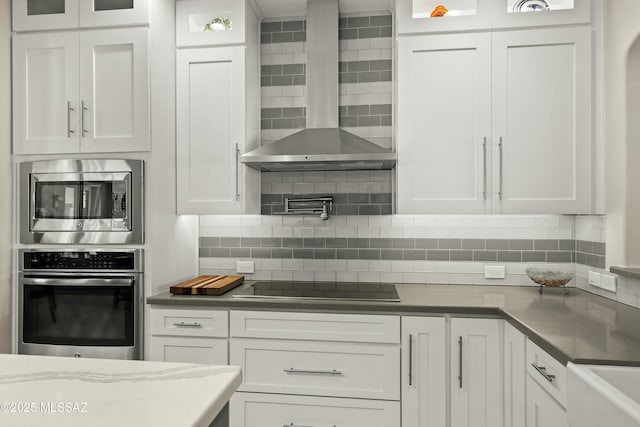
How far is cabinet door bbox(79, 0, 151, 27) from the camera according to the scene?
2254 millimetres

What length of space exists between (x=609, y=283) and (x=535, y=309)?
0.54 m

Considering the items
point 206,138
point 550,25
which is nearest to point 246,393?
point 206,138

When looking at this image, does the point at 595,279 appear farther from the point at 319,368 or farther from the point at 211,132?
the point at 211,132

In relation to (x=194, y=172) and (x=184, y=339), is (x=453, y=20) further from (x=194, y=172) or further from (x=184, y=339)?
(x=184, y=339)

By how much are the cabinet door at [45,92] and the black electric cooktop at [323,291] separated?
4.39ft

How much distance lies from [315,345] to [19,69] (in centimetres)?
228

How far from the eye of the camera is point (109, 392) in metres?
0.78

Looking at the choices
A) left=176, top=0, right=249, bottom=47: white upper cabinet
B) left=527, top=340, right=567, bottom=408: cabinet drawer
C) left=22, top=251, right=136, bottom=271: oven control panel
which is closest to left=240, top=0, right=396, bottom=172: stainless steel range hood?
left=176, top=0, right=249, bottom=47: white upper cabinet

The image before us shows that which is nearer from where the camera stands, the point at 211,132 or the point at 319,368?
the point at 319,368

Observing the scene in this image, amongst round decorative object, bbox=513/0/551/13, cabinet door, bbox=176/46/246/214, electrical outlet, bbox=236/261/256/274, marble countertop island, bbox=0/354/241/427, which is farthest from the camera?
electrical outlet, bbox=236/261/256/274

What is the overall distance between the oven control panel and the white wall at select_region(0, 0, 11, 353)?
0.37 ft

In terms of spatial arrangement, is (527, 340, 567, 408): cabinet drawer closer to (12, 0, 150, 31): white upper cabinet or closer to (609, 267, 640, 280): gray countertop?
(609, 267, 640, 280): gray countertop

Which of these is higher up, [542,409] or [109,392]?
[109,392]

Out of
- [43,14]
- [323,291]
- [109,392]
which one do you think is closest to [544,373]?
[323,291]
